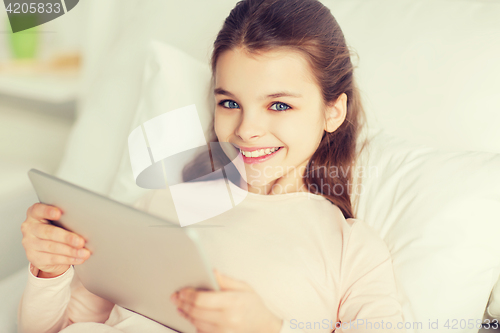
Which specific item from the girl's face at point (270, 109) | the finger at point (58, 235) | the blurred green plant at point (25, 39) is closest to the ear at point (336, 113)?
the girl's face at point (270, 109)

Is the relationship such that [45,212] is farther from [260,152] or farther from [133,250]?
[260,152]

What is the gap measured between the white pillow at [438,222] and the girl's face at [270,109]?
0.61 feet

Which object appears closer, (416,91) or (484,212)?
(484,212)

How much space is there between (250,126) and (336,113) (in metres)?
0.22

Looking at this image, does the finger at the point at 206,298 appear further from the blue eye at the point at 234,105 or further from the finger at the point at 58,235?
the blue eye at the point at 234,105

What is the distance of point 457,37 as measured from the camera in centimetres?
87

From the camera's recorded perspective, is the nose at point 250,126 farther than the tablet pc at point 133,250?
Yes

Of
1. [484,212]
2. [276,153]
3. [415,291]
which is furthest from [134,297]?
→ [484,212]

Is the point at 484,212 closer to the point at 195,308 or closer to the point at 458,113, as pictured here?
the point at 458,113

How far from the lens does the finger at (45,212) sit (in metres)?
0.56

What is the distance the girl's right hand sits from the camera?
570 millimetres

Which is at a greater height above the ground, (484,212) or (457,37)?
(457,37)

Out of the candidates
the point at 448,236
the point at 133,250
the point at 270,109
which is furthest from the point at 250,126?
the point at 448,236

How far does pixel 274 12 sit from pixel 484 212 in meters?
0.54
